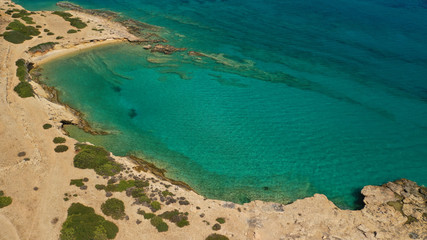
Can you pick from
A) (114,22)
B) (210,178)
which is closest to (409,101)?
(210,178)

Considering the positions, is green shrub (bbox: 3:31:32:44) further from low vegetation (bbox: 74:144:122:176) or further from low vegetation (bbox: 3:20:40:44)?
low vegetation (bbox: 74:144:122:176)

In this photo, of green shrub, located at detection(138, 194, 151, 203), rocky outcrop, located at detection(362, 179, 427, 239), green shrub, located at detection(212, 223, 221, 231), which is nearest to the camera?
green shrub, located at detection(212, 223, 221, 231)

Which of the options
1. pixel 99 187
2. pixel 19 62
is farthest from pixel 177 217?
pixel 19 62

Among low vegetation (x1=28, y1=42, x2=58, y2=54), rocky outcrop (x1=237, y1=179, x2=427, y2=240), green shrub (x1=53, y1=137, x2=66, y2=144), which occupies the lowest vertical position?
green shrub (x1=53, y1=137, x2=66, y2=144)

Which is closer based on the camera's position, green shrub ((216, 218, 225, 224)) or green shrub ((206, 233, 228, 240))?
green shrub ((206, 233, 228, 240))

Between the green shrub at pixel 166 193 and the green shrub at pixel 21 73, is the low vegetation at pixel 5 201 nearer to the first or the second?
the green shrub at pixel 166 193

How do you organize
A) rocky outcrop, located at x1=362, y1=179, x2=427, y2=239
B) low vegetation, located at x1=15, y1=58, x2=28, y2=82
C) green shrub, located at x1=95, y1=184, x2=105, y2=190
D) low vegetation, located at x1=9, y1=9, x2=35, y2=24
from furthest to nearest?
low vegetation, located at x1=9, y1=9, x2=35, y2=24
low vegetation, located at x1=15, y1=58, x2=28, y2=82
green shrub, located at x1=95, y1=184, x2=105, y2=190
rocky outcrop, located at x1=362, y1=179, x2=427, y2=239

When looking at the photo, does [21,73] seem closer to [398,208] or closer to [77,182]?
[77,182]

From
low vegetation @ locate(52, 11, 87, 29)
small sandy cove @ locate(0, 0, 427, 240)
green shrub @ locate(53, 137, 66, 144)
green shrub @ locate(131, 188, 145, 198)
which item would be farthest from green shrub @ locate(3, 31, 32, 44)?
green shrub @ locate(131, 188, 145, 198)
